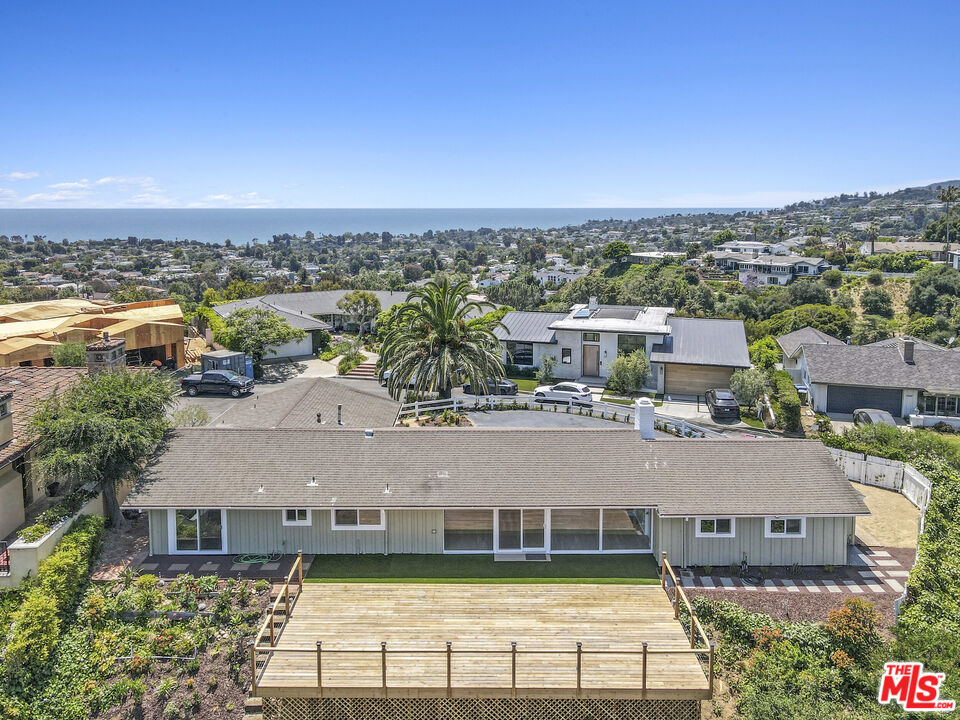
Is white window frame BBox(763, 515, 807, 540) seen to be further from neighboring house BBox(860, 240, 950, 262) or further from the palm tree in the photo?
neighboring house BBox(860, 240, 950, 262)

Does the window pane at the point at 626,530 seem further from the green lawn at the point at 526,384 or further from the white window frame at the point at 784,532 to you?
the green lawn at the point at 526,384

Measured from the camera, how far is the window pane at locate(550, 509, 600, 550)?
848 inches

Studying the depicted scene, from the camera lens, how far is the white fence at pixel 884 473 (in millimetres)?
26531

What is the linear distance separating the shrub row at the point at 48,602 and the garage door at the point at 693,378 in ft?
105

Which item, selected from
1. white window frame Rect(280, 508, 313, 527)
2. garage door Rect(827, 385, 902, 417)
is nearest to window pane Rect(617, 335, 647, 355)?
garage door Rect(827, 385, 902, 417)

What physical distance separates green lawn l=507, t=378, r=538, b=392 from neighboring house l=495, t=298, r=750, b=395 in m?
1.47

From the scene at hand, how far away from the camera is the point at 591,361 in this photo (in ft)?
153

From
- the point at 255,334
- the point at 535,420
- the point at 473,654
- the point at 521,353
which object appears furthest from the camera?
the point at 521,353

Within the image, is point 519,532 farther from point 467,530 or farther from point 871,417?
point 871,417

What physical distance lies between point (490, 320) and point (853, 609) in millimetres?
31816

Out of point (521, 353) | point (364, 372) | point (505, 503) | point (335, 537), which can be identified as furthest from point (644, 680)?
point (364, 372)

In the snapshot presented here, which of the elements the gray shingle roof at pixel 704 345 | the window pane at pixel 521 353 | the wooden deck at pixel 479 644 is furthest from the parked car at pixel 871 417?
the wooden deck at pixel 479 644

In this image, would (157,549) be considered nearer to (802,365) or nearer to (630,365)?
(630,365)

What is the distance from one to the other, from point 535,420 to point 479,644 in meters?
17.8
